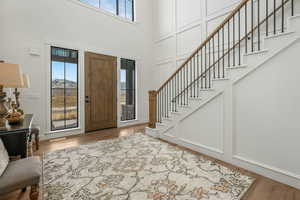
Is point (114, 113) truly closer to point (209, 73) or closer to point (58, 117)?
point (58, 117)

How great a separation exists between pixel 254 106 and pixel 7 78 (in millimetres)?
3241

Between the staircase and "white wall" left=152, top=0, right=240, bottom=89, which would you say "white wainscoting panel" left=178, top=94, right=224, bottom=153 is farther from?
"white wall" left=152, top=0, right=240, bottom=89

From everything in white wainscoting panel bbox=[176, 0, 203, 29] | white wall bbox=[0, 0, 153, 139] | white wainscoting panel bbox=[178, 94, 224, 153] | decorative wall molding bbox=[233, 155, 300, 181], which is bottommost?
decorative wall molding bbox=[233, 155, 300, 181]

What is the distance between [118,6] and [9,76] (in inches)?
178

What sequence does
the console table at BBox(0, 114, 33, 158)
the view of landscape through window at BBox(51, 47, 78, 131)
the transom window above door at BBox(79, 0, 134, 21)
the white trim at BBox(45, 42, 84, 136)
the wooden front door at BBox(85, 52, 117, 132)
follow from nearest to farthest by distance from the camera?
the console table at BBox(0, 114, 33, 158), the white trim at BBox(45, 42, 84, 136), the view of landscape through window at BBox(51, 47, 78, 131), the wooden front door at BBox(85, 52, 117, 132), the transom window above door at BBox(79, 0, 134, 21)

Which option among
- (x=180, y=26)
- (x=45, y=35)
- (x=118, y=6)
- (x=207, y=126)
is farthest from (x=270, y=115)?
(x=118, y=6)

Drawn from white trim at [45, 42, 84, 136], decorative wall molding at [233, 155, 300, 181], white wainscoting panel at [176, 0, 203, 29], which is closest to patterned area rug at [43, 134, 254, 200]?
decorative wall molding at [233, 155, 300, 181]

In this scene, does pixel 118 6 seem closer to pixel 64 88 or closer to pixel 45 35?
pixel 45 35

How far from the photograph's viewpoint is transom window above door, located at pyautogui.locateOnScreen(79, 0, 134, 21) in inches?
178

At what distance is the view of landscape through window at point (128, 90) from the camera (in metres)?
5.13

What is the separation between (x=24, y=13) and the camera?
3.35 m

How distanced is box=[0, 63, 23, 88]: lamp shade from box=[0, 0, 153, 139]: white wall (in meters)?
2.06

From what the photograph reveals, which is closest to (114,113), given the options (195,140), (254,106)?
(195,140)

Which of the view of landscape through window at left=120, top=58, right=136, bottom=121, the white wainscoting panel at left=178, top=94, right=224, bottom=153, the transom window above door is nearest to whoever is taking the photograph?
the white wainscoting panel at left=178, top=94, right=224, bottom=153
